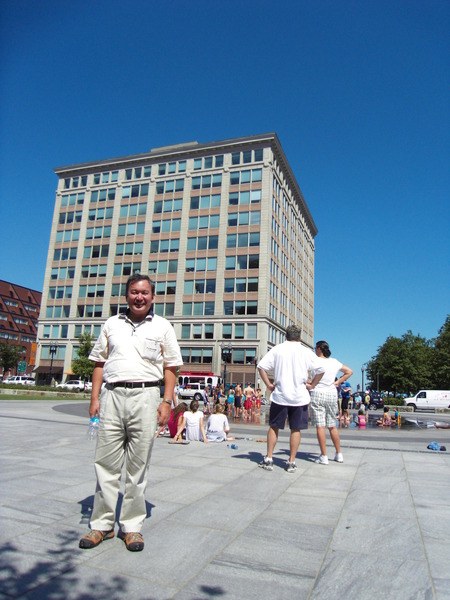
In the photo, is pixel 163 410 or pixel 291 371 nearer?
pixel 163 410

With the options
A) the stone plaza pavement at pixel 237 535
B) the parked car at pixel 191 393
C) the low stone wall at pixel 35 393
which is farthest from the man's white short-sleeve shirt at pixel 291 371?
the parked car at pixel 191 393

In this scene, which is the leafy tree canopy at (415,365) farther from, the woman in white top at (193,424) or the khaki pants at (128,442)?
the khaki pants at (128,442)

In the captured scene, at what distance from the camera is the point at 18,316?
109 m

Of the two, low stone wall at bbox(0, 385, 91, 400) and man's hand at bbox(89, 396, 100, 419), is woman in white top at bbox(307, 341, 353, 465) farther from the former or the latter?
low stone wall at bbox(0, 385, 91, 400)

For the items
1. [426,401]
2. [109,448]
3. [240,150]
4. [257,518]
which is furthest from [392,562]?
[240,150]

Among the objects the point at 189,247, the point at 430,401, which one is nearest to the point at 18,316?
the point at 189,247

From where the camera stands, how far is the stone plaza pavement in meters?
2.45

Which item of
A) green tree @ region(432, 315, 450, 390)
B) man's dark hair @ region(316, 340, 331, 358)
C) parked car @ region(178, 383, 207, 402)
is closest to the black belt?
man's dark hair @ region(316, 340, 331, 358)

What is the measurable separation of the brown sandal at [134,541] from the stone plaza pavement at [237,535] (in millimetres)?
56

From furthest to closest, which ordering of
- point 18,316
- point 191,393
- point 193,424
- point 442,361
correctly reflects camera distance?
1. point 18,316
2. point 442,361
3. point 191,393
4. point 193,424

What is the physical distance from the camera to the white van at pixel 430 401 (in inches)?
1528

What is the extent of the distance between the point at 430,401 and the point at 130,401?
42074 millimetres

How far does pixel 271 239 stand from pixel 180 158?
19.6 m

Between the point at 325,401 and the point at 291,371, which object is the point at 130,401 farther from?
the point at 325,401
